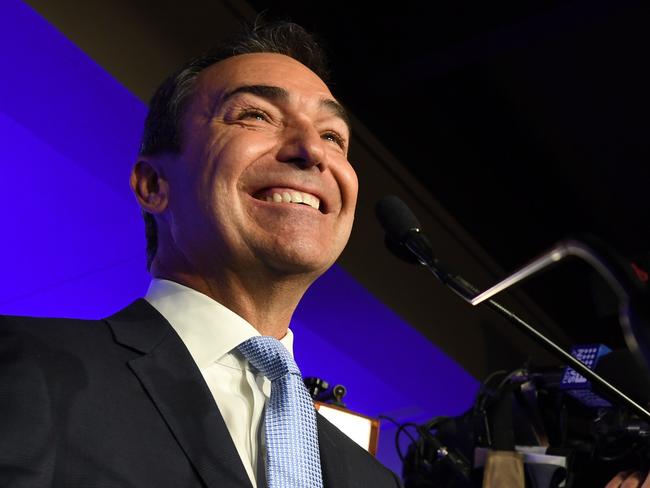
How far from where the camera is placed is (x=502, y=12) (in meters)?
2.84

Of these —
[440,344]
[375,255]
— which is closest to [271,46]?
[375,255]

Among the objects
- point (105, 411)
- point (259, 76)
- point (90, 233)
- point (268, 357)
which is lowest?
point (105, 411)

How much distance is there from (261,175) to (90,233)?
5.89 ft

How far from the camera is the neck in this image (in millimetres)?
1201

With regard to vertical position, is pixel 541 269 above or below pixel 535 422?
below

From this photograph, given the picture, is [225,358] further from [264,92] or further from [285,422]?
[264,92]

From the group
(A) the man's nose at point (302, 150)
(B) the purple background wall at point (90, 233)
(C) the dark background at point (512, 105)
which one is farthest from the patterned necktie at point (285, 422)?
(C) the dark background at point (512, 105)

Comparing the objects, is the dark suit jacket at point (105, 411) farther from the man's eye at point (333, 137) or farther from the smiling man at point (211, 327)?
the man's eye at point (333, 137)

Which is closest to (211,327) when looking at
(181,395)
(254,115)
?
(181,395)

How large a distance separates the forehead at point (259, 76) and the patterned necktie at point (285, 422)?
46cm

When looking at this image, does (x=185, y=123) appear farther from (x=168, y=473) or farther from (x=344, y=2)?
(x=344, y=2)

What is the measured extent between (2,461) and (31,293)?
95.4 inches

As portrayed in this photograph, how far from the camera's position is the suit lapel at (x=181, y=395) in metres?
0.91

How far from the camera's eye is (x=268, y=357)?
110cm
